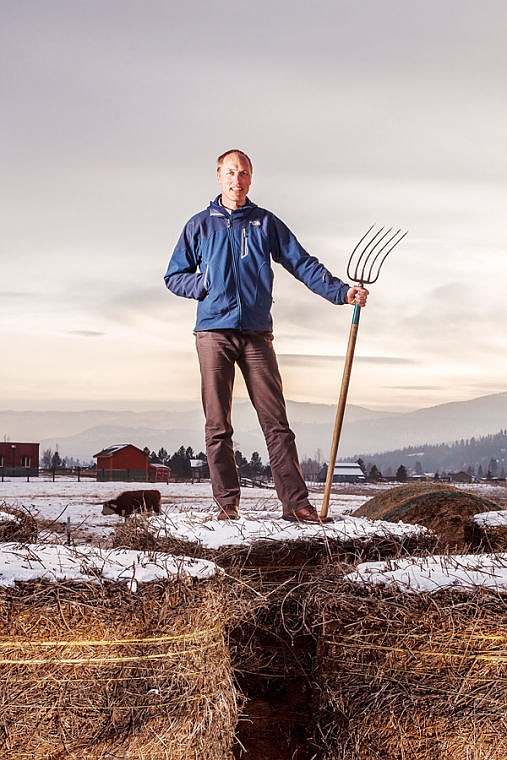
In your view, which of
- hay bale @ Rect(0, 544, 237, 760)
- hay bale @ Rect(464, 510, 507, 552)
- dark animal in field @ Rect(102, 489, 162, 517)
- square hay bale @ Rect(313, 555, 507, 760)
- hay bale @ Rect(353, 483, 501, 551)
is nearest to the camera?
hay bale @ Rect(0, 544, 237, 760)

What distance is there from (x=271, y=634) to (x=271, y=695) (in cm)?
20

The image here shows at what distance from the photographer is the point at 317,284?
14.5 feet

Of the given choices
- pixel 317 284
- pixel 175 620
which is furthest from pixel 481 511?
pixel 175 620

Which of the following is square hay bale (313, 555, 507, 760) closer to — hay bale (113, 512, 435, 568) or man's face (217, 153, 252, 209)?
hay bale (113, 512, 435, 568)

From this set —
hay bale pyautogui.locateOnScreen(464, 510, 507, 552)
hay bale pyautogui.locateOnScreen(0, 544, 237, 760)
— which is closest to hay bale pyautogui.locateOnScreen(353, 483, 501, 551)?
hay bale pyautogui.locateOnScreen(464, 510, 507, 552)

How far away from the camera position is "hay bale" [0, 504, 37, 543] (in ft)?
11.4

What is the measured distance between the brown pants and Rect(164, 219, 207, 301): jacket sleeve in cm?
23

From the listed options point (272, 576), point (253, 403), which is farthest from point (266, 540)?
point (253, 403)

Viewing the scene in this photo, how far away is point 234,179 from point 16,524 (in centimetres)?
189

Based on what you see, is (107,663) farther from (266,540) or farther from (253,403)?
(253,403)

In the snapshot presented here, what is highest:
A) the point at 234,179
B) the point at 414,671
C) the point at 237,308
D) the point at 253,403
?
the point at 234,179

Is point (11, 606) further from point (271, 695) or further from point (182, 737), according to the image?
point (271, 695)

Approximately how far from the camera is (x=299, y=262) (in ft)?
14.6

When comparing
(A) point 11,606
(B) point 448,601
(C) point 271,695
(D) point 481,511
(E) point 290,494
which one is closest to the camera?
(A) point 11,606
